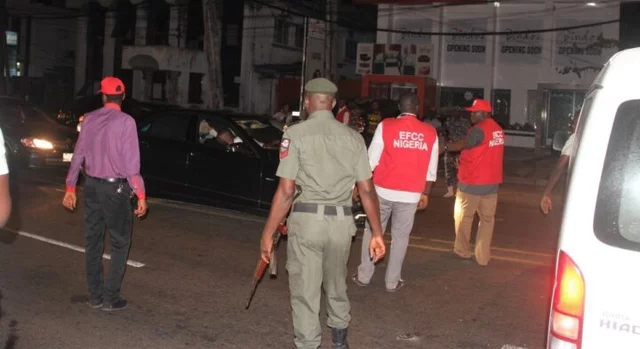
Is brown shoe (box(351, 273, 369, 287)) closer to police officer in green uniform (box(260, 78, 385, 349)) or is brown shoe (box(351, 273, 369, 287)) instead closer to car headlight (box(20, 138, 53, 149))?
police officer in green uniform (box(260, 78, 385, 349))

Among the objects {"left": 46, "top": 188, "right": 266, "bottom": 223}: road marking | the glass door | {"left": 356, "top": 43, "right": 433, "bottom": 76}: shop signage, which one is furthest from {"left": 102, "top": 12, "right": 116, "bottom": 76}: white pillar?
{"left": 46, "top": 188, "right": 266, "bottom": 223}: road marking

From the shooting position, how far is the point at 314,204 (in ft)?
16.2

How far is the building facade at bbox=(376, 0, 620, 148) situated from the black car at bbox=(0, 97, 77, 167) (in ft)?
61.1

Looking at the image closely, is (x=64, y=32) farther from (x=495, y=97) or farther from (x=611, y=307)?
(x=611, y=307)

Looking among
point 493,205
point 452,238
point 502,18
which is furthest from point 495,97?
point 493,205

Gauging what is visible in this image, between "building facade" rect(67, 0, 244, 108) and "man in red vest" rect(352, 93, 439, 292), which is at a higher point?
"building facade" rect(67, 0, 244, 108)

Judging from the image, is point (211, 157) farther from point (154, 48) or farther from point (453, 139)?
point (154, 48)

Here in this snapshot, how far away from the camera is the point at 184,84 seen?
1492 inches

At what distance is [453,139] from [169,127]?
5.54 m

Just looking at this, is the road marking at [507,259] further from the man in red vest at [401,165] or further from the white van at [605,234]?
the white van at [605,234]

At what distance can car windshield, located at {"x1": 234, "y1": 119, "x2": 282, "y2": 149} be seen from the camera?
10844mm

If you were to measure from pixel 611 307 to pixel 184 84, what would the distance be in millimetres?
35804

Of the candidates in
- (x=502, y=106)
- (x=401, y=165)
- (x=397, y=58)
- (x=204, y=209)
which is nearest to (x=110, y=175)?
(x=401, y=165)

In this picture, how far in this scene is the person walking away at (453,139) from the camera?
14.4m
